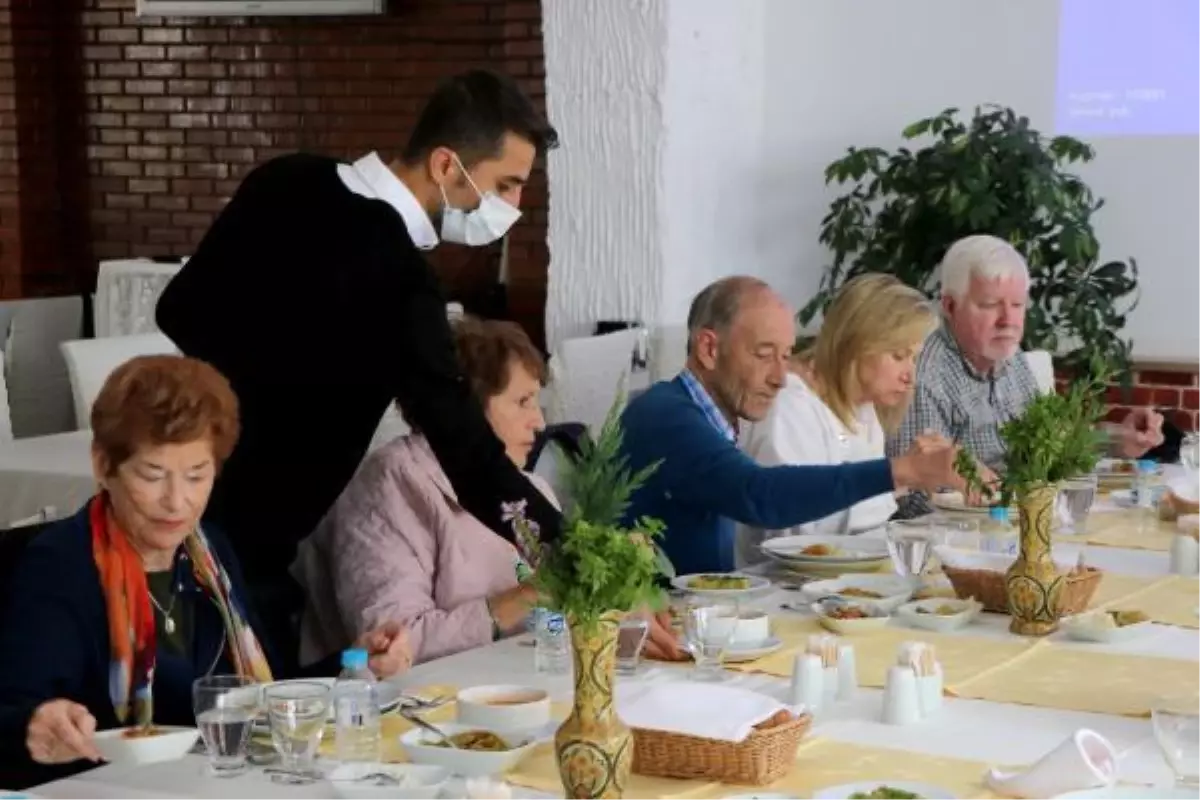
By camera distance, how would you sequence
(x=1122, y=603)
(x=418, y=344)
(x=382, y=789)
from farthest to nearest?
(x=1122, y=603) < (x=418, y=344) < (x=382, y=789)

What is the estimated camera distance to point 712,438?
3.47 meters

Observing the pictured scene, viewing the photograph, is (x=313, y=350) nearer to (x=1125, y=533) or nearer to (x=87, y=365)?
(x=1125, y=533)

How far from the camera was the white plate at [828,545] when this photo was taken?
11.0 feet

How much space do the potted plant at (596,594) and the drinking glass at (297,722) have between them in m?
0.31

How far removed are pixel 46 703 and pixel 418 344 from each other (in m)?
0.94

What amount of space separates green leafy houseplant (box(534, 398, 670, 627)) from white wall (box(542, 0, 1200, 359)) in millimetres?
4212

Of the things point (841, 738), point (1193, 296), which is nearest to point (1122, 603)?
point (841, 738)

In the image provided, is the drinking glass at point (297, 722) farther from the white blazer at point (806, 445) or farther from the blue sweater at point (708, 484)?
the white blazer at point (806, 445)

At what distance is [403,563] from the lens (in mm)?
3000

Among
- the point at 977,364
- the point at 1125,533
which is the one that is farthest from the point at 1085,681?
the point at 977,364

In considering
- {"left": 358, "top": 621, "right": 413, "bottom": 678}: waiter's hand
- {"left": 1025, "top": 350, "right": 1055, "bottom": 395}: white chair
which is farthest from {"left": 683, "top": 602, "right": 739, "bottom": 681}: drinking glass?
{"left": 1025, "top": 350, "right": 1055, "bottom": 395}: white chair

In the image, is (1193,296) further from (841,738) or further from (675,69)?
(841,738)

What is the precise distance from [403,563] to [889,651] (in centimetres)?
79

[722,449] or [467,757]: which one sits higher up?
[722,449]
